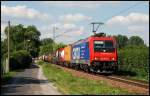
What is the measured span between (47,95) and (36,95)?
46 cm

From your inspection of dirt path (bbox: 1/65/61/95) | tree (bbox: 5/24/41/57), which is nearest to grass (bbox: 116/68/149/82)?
dirt path (bbox: 1/65/61/95)

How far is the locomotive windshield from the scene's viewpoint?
39.7 m

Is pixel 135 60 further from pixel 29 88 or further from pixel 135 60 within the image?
pixel 29 88

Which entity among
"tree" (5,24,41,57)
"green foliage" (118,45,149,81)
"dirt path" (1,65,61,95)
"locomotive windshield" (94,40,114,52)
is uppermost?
"tree" (5,24,41,57)

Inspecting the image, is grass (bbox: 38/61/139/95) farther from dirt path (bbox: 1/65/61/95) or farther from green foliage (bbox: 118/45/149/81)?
green foliage (bbox: 118/45/149/81)

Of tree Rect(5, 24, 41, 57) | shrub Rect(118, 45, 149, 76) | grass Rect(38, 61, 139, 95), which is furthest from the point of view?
tree Rect(5, 24, 41, 57)

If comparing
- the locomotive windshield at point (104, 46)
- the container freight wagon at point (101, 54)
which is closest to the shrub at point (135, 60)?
the container freight wagon at point (101, 54)

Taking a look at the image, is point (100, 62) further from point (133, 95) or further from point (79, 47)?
point (133, 95)

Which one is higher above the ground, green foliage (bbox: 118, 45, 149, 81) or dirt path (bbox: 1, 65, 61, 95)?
green foliage (bbox: 118, 45, 149, 81)

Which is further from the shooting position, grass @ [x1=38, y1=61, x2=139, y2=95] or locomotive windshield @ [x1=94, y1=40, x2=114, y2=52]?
locomotive windshield @ [x1=94, y1=40, x2=114, y2=52]

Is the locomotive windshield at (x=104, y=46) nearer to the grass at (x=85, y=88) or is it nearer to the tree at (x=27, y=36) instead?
the grass at (x=85, y=88)

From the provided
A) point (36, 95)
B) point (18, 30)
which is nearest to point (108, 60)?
point (36, 95)

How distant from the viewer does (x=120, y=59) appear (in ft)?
183

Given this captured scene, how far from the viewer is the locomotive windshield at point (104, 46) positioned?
3969 cm
